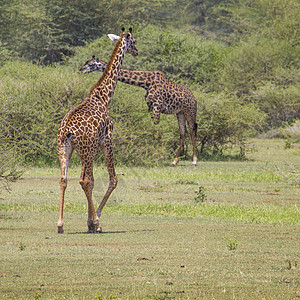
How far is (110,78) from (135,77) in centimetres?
1142

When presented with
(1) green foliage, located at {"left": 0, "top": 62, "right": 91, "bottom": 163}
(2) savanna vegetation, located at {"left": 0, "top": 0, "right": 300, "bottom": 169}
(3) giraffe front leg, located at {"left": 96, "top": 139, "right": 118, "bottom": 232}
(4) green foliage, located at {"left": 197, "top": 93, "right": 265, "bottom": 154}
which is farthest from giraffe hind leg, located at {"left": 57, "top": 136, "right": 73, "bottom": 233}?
(4) green foliage, located at {"left": 197, "top": 93, "right": 265, "bottom": 154}

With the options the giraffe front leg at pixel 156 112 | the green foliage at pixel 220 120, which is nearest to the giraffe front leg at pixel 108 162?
the giraffe front leg at pixel 156 112

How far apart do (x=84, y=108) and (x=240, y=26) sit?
160ft

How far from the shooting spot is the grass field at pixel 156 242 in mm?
7230

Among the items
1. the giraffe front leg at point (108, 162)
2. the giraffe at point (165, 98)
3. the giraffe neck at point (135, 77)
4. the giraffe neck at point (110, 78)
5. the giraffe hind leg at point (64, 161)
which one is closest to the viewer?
the giraffe hind leg at point (64, 161)

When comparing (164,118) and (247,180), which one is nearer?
(247,180)

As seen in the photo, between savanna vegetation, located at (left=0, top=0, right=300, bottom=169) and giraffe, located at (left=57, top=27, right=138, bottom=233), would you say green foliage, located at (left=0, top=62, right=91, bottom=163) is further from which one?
giraffe, located at (left=57, top=27, right=138, bottom=233)

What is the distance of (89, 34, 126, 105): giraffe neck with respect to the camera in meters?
12.0

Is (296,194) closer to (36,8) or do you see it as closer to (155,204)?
(155,204)

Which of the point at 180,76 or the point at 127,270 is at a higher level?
the point at 127,270

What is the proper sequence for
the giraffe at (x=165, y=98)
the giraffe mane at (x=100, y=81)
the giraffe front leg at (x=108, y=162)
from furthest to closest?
1. the giraffe at (x=165, y=98)
2. the giraffe front leg at (x=108, y=162)
3. the giraffe mane at (x=100, y=81)

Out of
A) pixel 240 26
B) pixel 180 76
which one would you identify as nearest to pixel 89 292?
pixel 180 76

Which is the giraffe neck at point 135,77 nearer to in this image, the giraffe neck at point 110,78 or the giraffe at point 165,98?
the giraffe at point 165,98

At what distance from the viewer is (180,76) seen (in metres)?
35.7
